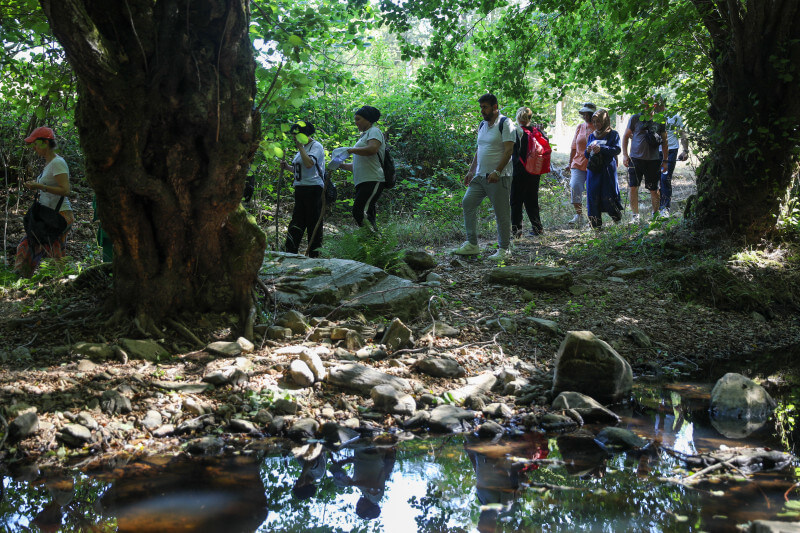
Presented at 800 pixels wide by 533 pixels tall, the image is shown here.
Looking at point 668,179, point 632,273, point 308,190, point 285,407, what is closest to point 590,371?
point 285,407

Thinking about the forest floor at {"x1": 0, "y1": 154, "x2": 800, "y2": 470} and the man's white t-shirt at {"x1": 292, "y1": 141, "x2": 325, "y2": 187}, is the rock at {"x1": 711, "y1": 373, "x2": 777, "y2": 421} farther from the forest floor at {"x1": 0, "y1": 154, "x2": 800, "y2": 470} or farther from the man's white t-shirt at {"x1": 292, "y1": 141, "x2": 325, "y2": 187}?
the man's white t-shirt at {"x1": 292, "y1": 141, "x2": 325, "y2": 187}

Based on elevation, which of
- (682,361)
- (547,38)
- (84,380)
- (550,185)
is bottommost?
(682,361)

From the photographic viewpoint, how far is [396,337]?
212 inches

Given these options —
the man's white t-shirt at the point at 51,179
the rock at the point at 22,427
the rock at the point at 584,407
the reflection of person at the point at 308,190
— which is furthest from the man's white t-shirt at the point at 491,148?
the rock at the point at 22,427

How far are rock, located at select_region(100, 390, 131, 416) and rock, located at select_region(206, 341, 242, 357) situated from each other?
36.6 inches

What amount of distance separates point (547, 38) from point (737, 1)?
8.72 ft

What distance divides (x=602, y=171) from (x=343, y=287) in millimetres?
5529

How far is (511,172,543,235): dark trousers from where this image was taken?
985 cm

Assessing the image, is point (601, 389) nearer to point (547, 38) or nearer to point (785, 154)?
point (785, 154)

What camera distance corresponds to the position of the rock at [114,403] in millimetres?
3883

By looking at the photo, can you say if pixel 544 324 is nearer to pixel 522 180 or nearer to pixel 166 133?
pixel 166 133

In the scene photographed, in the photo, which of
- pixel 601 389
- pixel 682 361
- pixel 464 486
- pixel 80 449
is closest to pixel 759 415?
pixel 601 389

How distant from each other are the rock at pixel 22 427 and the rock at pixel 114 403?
15.8 inches

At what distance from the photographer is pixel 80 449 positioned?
11.7 feet
